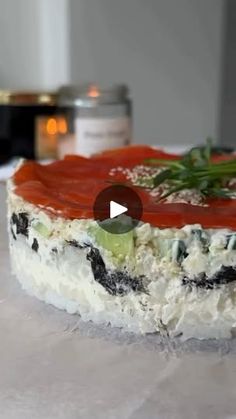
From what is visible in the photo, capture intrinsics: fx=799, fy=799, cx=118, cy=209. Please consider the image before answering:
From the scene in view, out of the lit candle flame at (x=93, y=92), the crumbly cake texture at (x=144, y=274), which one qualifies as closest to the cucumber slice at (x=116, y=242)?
the crumbly cake texture at (x=144, y=274)

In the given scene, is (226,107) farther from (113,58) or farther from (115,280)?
(115,280)

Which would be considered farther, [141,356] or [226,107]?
[226,107]

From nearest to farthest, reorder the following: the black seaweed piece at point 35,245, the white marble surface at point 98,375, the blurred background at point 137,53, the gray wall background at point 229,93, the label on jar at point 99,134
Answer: the white marble surface at point 98,375, the black seaweed piece at point 35,245, the label on jar at point 99,134, the blurred background at point 137,53, the gray wall background at point 229,93

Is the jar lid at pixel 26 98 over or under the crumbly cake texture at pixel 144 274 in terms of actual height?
over

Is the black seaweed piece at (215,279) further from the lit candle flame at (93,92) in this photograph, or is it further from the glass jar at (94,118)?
the lit candle flame at (93,92)

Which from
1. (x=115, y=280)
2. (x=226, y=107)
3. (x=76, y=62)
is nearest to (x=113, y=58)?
(x=76, y=62)

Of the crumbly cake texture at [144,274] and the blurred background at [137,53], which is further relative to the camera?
the blurred background at [137,53]
